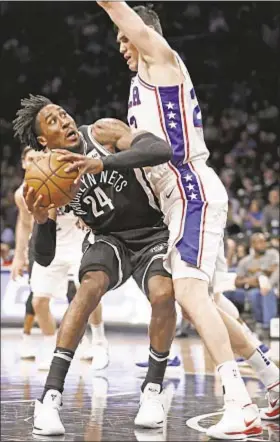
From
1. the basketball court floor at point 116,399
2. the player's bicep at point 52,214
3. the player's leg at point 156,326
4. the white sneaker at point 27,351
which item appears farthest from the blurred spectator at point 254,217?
the player's leg at point 156,326

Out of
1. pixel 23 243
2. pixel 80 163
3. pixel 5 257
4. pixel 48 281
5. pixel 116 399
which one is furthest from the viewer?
pixel 5 257

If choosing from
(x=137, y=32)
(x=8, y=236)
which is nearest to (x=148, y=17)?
(x=137, y=32)

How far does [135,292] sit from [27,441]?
6.98 m

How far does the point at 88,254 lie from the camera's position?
179 inches

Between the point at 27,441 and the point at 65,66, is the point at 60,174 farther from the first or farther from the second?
the point at 65,66

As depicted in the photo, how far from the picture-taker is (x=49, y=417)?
420 centimetres

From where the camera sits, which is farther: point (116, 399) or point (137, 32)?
point (116, 399)

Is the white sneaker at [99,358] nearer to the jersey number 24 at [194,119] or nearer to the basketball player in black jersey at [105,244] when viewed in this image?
the basketball player in black jersey at [105,244]

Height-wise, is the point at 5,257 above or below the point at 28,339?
above

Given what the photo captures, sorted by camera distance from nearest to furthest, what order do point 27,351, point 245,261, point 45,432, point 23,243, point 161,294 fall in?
point 45,432, point 161,294, point 23,243, point 27,351, point 245,261

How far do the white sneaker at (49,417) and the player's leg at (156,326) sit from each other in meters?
0.51

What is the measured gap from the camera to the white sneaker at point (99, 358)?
24.0 ft

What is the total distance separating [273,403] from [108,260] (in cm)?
131

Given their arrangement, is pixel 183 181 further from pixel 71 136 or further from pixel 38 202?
pixel 38 202
